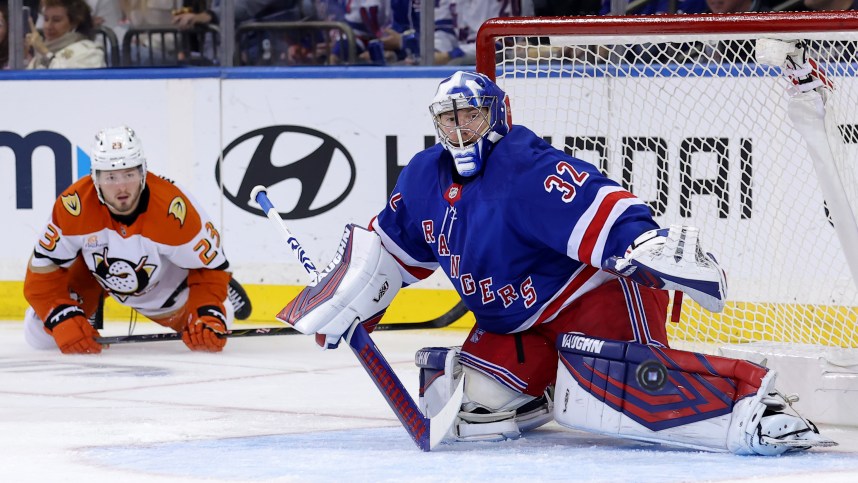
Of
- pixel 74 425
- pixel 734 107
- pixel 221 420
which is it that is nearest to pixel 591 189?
pixel 221 420

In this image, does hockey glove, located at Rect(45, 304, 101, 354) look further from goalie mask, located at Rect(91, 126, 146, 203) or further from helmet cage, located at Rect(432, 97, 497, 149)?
helmet cage, located at Rect(432, 97, 497, 149)

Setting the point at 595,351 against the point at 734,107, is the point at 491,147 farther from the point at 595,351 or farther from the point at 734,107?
the point at 734,107

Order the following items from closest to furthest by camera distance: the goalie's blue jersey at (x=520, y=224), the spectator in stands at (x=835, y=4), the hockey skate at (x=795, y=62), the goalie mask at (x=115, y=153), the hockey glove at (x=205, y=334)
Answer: the goalie's blue jersey at (x=520, y=224) → the hockey skate at (x=795, y=62) → the goalie mask at (x=115, y=153) → the hockey glove at (x=205, y=334) → the spectator in stands at (x=835, y=4)

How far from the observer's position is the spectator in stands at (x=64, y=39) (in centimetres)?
610

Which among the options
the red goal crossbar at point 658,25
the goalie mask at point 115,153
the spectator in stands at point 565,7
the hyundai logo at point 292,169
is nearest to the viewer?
the red goal crossbar at point 658,25

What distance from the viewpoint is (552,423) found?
3.46 m

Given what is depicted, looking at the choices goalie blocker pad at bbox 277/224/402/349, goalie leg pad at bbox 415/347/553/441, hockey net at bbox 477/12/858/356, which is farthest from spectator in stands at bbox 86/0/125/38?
goalie leg pad at bbox 415/347/553/441

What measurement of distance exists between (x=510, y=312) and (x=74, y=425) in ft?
3.41

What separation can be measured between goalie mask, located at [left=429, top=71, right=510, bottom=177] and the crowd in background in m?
2.38

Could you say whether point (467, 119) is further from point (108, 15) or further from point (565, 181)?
point (108, 15)

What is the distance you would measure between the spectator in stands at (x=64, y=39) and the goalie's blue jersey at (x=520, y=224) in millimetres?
3180

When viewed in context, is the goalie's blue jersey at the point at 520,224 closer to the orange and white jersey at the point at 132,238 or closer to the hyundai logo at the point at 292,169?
the orange and white jersey at the point at 132,238

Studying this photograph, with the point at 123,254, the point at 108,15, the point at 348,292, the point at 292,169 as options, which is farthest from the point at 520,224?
the point at 108,15

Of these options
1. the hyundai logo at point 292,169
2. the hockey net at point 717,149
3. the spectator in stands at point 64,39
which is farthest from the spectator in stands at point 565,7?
the spectator in stands at point 64,39
